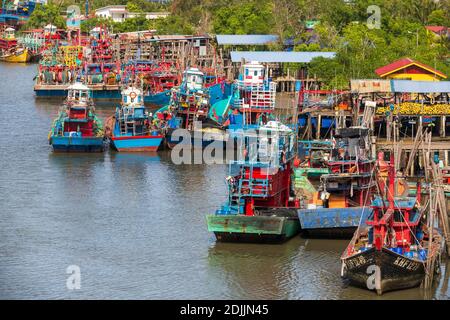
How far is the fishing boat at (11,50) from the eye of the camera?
13888 cm

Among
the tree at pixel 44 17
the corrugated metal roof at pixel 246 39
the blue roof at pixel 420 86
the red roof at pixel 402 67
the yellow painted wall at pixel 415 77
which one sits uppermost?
the tree at pixel 44 17

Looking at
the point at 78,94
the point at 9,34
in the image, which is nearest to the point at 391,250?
the point at 78,94

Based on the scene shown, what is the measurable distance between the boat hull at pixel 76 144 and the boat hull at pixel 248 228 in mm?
22957

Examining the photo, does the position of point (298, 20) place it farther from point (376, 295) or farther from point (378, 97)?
point (376, 295)

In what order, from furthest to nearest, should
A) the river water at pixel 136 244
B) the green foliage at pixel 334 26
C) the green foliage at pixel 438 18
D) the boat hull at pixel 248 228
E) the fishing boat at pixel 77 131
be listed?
the green foliage at pixel 438 18 → the green foliage at pixel 334 26 → the fishing boat at pixel 77 131 → the boat hull at pixel 248 228 → the river water at pixel 136 244

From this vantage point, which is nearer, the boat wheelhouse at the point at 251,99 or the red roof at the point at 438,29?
the boat wheelhouse at the point at 251,99

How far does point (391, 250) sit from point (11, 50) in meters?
111

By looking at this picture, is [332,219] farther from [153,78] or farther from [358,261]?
[153,78]

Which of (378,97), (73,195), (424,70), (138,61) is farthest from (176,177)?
(138,61)

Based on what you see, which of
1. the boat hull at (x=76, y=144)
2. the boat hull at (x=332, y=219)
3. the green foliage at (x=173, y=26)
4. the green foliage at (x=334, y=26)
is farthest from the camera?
the green foliage at (x=173, y=26)

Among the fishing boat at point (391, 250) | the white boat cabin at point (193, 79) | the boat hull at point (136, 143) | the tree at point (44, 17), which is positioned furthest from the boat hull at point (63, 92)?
the tree at point (44, 17)

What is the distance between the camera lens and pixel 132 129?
68.6 metres

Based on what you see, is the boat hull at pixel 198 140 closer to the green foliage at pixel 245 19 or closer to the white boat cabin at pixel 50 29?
the green foliage at pixel 245 19

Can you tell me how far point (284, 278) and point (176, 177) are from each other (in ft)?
63.2
